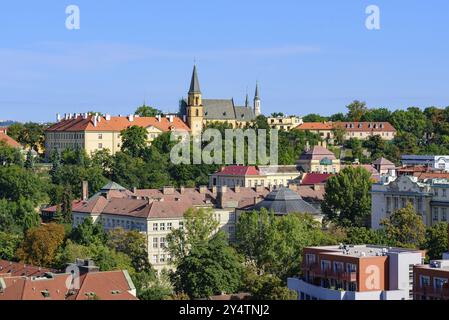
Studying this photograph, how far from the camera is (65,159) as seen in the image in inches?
3669

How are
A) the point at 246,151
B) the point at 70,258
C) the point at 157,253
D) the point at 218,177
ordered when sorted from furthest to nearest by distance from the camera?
1. the point at 246,151
2. the point at 218,177
3. the point at 157,253
4. the point at 70,258

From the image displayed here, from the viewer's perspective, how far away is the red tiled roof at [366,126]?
116 metres

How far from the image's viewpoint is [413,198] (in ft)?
190

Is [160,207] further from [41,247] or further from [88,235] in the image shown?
[41,247]

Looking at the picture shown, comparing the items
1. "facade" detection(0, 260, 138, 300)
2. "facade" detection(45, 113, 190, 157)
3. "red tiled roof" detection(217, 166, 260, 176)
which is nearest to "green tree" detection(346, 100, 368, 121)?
"facade" detection(45, 113, 190, 157)

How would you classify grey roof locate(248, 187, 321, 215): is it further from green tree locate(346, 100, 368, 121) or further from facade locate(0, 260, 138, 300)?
green tree locate(346, 100, 368, 121)

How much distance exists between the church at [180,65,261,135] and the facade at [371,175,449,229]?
1946 inches

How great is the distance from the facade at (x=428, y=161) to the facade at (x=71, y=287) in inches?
1592

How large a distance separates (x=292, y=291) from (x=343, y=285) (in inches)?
105

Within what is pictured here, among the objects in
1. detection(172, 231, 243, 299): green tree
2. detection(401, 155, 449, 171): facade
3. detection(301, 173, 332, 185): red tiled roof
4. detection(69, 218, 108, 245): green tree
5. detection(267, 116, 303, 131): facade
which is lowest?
detection(172, 231, 243, 299): green tree

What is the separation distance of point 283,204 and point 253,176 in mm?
20804

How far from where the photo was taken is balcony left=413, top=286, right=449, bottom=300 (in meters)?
30.8

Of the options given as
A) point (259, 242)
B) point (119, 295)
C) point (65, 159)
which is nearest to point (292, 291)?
point (119, 295)
